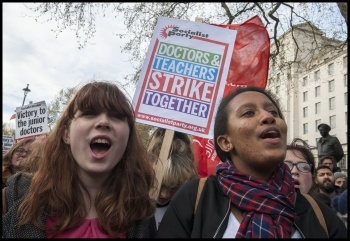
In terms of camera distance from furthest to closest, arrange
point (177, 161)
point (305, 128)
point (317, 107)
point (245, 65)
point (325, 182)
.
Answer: point (305, 128)
point (317, 107)
point (325, 182)
point (245, 65)
point (177, 161)

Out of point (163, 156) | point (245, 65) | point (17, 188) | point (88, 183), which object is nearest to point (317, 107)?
point (245, 65)

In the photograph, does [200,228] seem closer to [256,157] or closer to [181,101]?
[256,157]

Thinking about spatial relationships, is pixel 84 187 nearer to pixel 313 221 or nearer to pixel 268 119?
pixel 268 119

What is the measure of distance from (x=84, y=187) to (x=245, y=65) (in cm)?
251

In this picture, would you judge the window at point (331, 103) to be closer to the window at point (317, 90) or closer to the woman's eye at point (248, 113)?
the window at point (317, 90)

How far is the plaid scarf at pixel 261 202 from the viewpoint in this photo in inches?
62.2

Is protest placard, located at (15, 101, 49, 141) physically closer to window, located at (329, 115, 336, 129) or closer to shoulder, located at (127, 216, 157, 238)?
shoulder, located at (127, 216, 157, 238)

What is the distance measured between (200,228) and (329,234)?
56 cm

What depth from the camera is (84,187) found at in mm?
1917

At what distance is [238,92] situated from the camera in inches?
81.2

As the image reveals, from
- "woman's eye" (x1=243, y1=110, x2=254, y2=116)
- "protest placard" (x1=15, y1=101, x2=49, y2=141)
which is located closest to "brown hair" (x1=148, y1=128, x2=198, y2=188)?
"woman's eye" (x1=243, y1=110, x2=254, y2=116)

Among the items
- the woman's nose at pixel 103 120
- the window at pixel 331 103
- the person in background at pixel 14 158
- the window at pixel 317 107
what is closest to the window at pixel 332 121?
the window at pixel 331 103

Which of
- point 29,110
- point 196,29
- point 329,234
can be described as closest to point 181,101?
point 196,29

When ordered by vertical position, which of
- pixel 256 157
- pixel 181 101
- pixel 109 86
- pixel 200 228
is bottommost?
pixel 200 228
